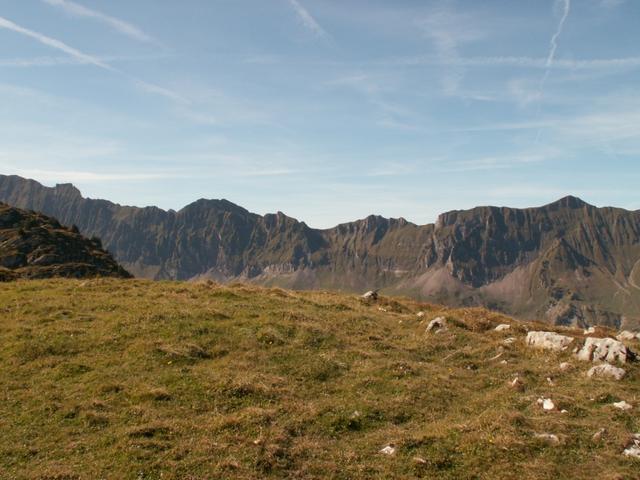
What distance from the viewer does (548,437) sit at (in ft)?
58.3

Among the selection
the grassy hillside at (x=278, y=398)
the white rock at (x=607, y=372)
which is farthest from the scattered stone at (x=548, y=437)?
→ the white rock at (x=607, y=372)

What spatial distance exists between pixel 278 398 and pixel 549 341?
19158 millimetres

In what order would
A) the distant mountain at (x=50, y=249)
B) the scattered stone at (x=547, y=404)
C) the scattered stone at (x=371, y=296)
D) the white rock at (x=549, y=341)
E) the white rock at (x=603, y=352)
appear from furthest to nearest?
the distant mountain at (x=50, y=249), the scattered stone at (x=371, y=296), the white rock at (x=549, y=341), the white rock at (x=603, y=352), the scattered stone at (x=547, y=404)

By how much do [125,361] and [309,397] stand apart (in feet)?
33.2

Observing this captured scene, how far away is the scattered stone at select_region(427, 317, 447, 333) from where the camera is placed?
110ft

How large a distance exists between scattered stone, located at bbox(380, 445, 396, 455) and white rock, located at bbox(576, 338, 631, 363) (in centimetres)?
1638

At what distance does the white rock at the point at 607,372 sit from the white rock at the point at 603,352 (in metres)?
1.49

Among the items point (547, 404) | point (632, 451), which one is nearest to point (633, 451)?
point (632, 451)

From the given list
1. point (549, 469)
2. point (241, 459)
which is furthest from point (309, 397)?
point (549, 469)

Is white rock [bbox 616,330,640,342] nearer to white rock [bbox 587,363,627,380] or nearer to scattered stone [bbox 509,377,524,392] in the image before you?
white rock [bbox 587,363,627,380]

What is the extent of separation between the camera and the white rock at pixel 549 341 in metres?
29.6

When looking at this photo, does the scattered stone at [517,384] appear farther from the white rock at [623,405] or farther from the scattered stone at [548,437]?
the scattered stone at [548,437]

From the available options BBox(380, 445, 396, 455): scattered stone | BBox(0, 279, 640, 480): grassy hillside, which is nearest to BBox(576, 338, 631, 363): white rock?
BBox(0, 279, 640, 480): grassy hillside

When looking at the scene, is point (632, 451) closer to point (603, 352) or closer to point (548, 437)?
point (548, 437)
